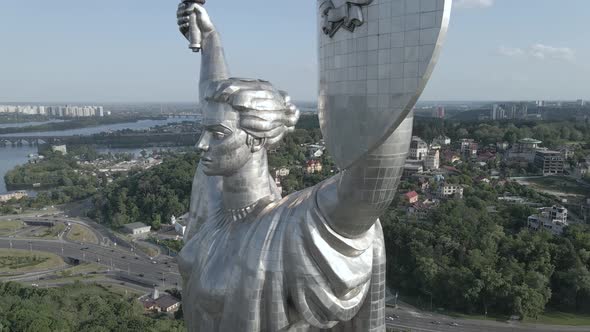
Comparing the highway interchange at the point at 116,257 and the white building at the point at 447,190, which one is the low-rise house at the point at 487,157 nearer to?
the white building at the point at 447,190

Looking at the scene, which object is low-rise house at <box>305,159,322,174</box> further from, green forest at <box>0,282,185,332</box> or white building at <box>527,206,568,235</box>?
green forest at <box>0,282,185,332</box>

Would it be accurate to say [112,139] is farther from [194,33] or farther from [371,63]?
[371,63]

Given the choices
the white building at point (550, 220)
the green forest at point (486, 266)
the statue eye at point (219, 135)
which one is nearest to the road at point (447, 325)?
the green forest at point (486, 266)

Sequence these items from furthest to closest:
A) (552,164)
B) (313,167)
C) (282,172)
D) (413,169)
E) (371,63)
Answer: (552,164), (413,169), (313,167), (282,172), (371,63)

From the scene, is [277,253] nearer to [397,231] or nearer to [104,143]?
[397,231]

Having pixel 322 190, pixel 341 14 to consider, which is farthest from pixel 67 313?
pixel 341 14

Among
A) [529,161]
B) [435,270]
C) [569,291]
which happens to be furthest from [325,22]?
[529,161]
